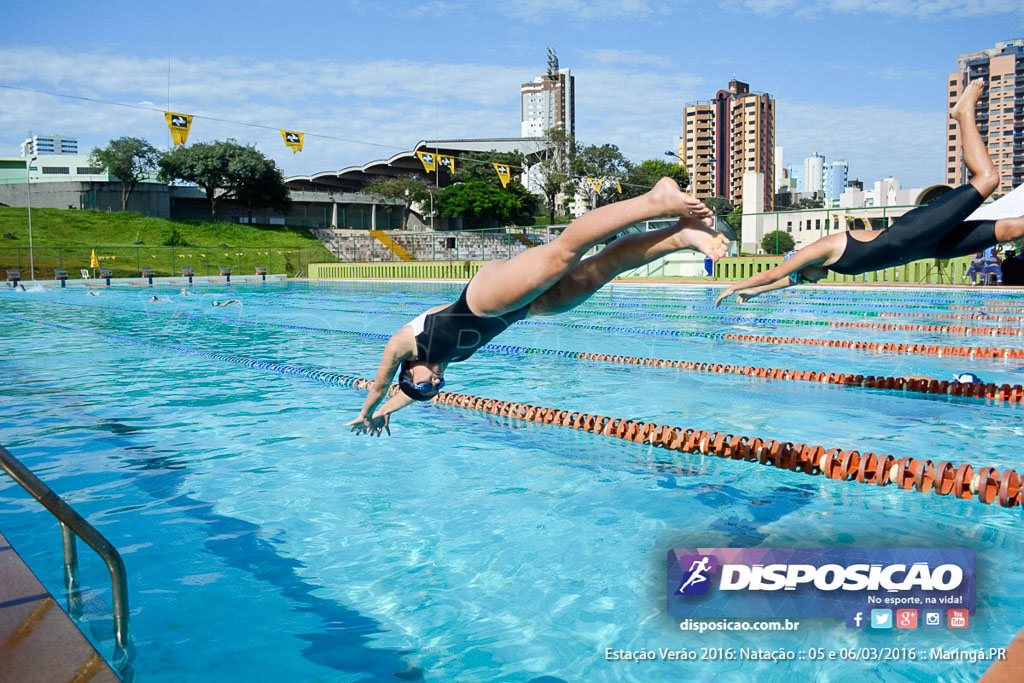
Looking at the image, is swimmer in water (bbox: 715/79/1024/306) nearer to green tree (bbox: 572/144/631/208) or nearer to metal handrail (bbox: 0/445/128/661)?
metal handrail (bbox: 0/445/128/661)

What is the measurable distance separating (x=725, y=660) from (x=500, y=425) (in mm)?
3522

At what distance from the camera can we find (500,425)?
6074mm

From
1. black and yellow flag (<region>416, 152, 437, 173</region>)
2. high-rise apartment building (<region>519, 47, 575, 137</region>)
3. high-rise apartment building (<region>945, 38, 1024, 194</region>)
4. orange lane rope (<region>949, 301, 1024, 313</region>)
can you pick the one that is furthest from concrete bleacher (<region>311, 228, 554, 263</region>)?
high-rise apartment building (<region>519, 47, 575, 137</region>)

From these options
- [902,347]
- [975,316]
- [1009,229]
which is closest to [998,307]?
[975,316]

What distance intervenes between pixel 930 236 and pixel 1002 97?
374ft

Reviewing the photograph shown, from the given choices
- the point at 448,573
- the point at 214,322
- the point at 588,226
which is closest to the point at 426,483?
the point at 448,573

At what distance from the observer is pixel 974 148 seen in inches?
148

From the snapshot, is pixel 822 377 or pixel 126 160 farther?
pixel 126 160

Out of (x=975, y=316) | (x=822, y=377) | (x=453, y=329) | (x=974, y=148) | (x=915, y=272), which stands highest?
(x=974, y=148)

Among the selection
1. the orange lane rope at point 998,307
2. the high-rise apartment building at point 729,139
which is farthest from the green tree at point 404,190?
the high-rise apartment building at point 729,139

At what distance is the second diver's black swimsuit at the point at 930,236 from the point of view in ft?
12.2

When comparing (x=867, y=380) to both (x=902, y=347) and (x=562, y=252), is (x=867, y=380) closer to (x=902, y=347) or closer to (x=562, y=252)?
(x=902, y=347)

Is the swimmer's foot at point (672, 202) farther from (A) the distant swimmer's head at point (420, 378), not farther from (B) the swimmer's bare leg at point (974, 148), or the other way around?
(B) the swimmer's bare leg at point (974, 148)

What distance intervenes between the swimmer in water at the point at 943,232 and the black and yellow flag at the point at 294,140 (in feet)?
69.6
